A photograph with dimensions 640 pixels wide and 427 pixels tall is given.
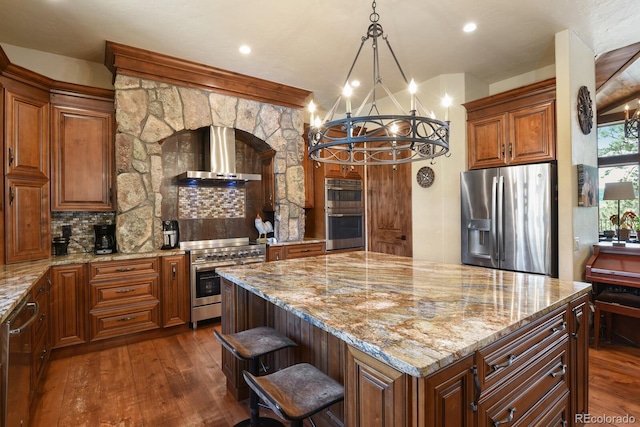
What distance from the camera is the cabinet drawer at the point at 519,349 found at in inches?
49.8

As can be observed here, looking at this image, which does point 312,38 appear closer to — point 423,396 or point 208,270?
point 208,270

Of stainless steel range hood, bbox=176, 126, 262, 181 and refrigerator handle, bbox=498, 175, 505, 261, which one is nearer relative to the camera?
refrigerator handle, bbox=498, 175, 505, 261

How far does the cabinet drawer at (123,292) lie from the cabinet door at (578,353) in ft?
11.6

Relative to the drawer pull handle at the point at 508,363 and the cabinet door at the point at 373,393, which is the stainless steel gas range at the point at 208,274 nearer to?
the cabinet door at the point at 373,393

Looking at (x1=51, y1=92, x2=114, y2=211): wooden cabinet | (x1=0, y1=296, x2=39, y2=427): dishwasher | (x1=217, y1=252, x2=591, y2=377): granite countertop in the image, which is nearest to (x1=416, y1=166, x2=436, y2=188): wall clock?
(x1=217, y1=252, x2=591, y2=377): granite countertop

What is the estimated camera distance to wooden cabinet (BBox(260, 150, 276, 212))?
459 cm

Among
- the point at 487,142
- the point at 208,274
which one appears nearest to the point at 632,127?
the point at 487,142

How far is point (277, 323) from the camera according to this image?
230 centimetres

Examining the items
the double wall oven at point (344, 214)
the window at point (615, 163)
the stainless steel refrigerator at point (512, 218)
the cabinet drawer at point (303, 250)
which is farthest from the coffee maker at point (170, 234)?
the window at point (615, 163)

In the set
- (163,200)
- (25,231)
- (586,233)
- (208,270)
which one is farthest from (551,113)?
(25,231)

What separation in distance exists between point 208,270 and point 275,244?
95 centimetres

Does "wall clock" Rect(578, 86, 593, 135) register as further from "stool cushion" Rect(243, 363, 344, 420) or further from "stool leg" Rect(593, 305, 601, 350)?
"stool cushion" Rect(243, 363, 344, 420)

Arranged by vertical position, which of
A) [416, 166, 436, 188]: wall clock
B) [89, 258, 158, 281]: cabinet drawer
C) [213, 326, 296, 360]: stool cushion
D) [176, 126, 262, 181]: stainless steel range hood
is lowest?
[213, 326, 296, 360]: stool cushion

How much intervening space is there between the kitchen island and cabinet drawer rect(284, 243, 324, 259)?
6.41 ft
